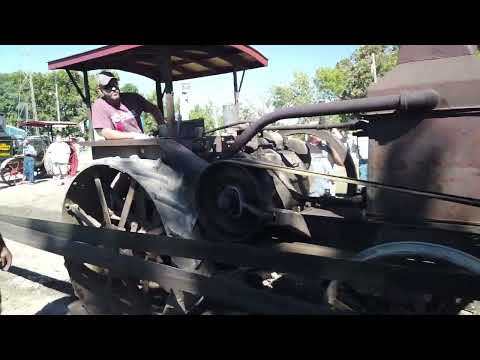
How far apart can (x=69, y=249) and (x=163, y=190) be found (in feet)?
2.88

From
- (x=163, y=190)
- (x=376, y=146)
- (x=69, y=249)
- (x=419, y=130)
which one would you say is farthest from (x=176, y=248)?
(x=419, y=130)

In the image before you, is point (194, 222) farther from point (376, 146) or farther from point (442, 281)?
point (442, 281)

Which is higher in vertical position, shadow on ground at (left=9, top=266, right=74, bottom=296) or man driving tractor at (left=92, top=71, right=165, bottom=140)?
man driving tractor at (left=92, top=71, right=165, bottom=140)

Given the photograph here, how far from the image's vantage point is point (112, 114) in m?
3.90

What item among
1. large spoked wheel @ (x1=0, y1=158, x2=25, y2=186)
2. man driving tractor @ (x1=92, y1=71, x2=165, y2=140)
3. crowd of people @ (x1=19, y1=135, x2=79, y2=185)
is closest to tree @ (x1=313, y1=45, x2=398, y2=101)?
crowd of people @ (x1=19, y1=135, x2=79, y2=185)

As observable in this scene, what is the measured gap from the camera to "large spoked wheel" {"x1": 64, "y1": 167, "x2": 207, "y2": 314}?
339 centimetres

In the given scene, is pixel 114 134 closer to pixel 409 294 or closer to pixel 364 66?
pixel 409 294

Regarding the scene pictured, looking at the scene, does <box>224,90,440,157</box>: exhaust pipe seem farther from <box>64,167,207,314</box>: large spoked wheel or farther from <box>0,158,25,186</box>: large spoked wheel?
<box>0,158,25,186</box>: large spoked wheel

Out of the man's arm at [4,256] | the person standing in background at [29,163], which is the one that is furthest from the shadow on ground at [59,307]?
the person standing in background at [29,163]

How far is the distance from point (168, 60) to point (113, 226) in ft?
5.38

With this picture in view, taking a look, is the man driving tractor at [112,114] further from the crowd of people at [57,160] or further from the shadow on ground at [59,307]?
the crowd of people at [57,160]

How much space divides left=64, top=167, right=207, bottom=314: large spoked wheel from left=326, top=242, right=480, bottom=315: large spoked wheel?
60.2 inches
